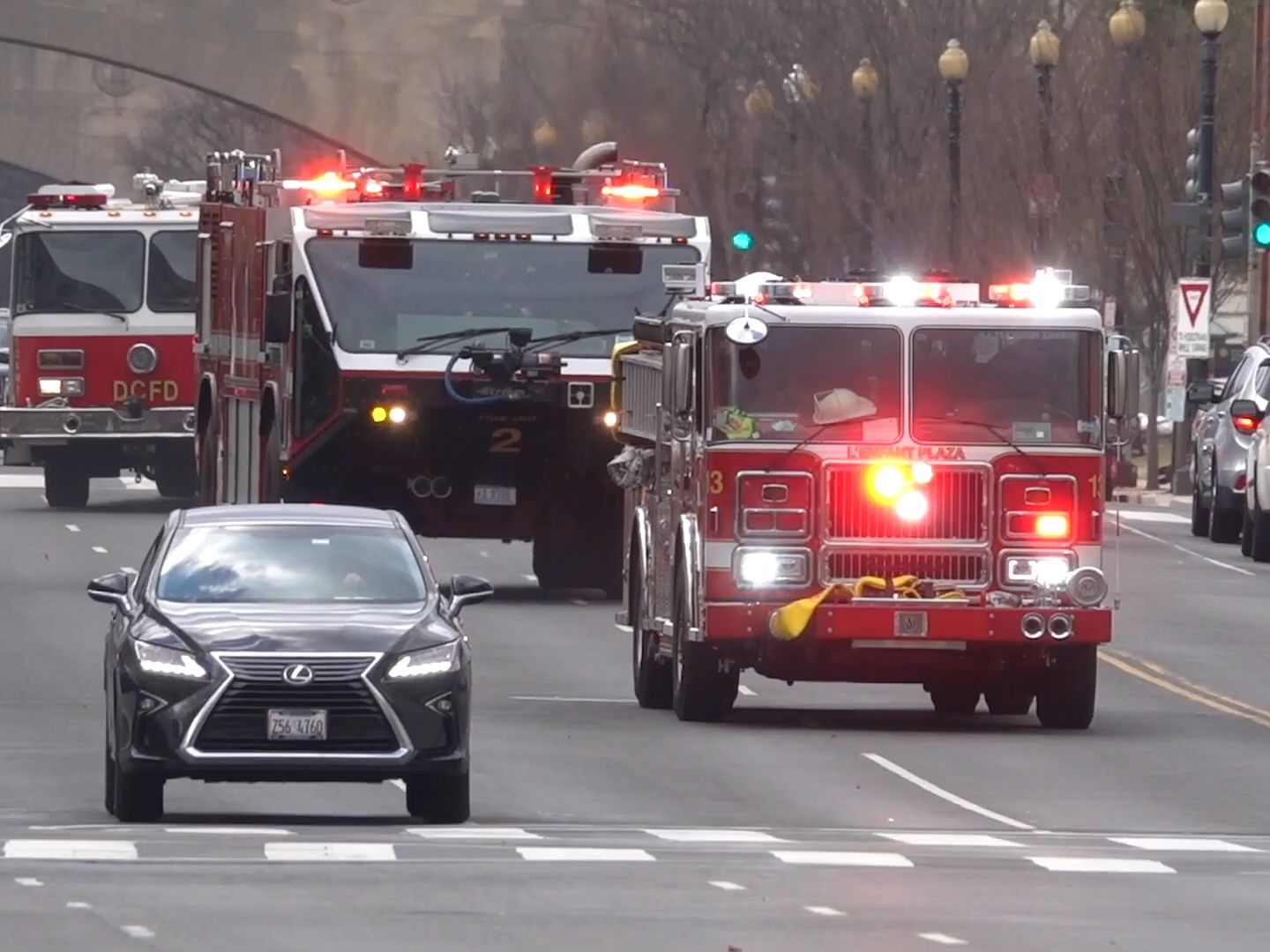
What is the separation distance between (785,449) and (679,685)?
174 cm

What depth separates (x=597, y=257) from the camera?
28.3 m

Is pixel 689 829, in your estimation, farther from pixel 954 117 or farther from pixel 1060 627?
pixel 954 117

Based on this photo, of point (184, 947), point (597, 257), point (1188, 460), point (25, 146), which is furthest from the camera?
point (25, 146)

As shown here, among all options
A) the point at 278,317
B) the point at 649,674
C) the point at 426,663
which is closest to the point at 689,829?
the point at 426,663

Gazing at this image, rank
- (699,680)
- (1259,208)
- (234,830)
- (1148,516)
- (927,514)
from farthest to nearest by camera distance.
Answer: (1148,516)
(1259,208)
(699,680)
(927,514)
(234,830)

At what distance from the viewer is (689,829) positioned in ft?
51.4

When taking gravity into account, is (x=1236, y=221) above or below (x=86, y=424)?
above

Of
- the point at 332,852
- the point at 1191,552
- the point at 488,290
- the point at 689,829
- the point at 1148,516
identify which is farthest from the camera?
the point at 1148,516

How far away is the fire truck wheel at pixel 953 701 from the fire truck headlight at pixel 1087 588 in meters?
2.12

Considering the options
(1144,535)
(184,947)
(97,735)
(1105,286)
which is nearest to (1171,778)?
(97,735)

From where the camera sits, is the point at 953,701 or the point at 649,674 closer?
the point at 649,674

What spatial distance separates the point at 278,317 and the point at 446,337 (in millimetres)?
1303

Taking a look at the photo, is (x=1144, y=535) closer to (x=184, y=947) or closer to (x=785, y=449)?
(x=785, y=449)

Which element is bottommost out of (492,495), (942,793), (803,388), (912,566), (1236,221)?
(942,793)
